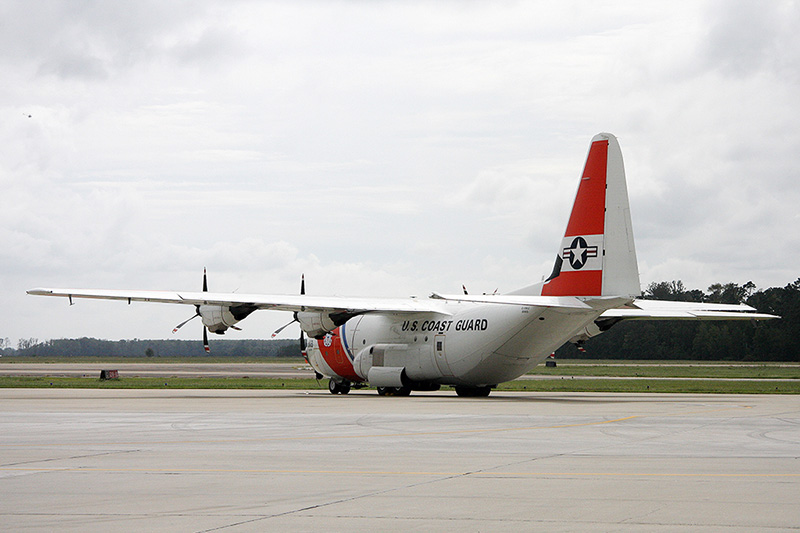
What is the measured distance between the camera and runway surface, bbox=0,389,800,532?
9.18 meters

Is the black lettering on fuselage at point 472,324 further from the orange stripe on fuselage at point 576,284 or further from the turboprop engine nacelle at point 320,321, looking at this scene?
the turboprop engine nacelle at point 320,321

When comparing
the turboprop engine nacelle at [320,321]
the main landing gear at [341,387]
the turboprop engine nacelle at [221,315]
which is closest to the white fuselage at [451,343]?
the main landing gear at [341,387]

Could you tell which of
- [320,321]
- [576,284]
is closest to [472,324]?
[576,284]

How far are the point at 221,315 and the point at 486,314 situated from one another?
32.8ft

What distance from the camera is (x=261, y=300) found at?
34625mm

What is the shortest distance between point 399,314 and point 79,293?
11918 mm

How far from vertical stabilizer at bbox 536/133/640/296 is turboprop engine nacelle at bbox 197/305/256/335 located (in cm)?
1199

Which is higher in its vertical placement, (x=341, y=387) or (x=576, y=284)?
(x=576, y=284)

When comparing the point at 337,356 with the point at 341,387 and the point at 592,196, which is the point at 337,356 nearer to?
the point at 341,387

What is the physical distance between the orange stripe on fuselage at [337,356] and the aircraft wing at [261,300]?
3.83 metres

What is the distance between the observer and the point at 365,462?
13.8 meters

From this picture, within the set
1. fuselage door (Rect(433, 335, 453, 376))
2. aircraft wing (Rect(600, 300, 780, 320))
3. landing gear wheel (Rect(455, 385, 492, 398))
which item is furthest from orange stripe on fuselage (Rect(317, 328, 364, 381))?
aircraft wing (Rect(600, 300, 780, 320))

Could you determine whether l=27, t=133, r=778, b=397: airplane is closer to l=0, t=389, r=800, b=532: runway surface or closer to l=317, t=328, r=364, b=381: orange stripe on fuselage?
l=317, t=328, r=364, b=381: orange stripe on fuselage

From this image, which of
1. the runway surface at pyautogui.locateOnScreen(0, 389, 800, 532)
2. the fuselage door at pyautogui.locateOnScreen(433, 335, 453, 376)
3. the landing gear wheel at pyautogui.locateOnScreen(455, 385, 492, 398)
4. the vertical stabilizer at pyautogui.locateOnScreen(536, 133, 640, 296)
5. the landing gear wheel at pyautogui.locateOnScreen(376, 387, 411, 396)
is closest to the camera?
the runway surface at pyautogui.locateOnScreen(0, 389, 800, 532)
